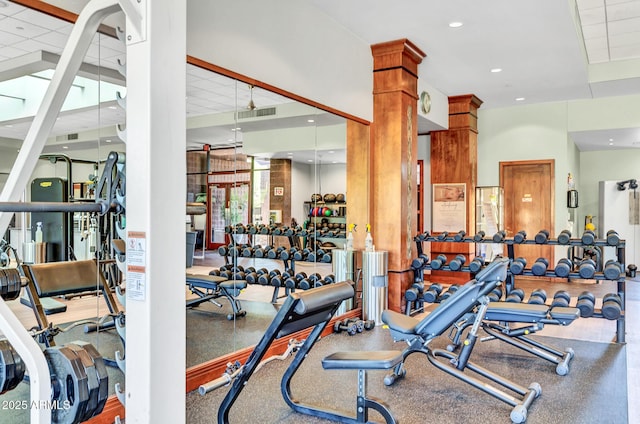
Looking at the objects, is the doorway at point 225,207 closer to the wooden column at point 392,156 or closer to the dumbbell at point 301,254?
the dumbbell at point 301,254

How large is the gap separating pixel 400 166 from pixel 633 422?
3281mm

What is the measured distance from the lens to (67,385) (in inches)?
57.6

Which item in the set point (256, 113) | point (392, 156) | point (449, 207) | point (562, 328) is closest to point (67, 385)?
point (256, 113)

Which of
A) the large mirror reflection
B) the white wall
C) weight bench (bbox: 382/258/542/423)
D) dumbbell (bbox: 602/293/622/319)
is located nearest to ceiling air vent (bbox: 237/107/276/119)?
the large mirror reflection

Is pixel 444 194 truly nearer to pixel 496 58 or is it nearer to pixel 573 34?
pixel 496 58

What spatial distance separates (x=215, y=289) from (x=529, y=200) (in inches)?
261

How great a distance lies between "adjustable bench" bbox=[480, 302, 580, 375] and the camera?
3.67 m

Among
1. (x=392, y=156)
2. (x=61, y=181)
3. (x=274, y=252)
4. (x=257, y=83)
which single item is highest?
(x=257, y=83)

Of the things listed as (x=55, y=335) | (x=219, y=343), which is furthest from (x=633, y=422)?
(x=55, y=335)

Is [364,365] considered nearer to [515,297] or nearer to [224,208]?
[224,208]

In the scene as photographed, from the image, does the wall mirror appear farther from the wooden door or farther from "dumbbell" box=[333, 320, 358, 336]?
the wooden door

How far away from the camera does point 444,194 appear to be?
7.94 m

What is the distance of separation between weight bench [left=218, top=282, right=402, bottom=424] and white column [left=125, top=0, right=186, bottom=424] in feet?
2.31

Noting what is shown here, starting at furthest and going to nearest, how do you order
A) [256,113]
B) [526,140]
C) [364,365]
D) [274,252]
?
[526,140] < [274,252] < [256,113] < [364,365]
